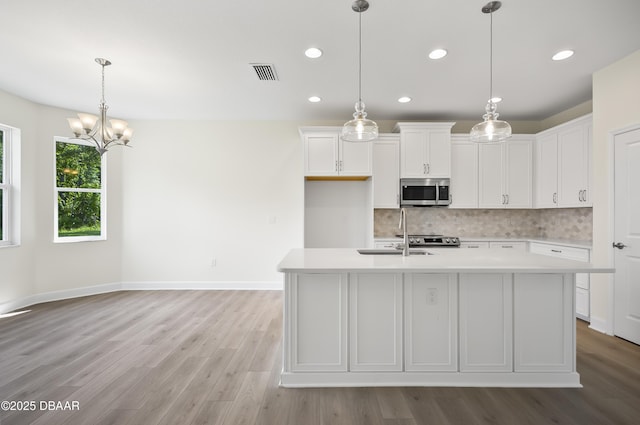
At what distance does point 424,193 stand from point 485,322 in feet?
8.29

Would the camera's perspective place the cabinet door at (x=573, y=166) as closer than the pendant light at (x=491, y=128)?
No

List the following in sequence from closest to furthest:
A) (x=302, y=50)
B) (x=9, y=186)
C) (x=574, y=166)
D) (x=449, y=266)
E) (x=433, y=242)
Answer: (x=449, y=266)
(x=302, y=50)
(x=574, y=166)
(x=9, y=186)
(x=433, y=242)

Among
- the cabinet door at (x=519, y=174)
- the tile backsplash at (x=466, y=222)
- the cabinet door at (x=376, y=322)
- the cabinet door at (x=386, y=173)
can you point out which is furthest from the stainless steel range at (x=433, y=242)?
the cabinet door at (x=376, y=322)

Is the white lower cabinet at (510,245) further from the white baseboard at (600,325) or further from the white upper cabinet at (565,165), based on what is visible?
the white baseboard at (600,325)

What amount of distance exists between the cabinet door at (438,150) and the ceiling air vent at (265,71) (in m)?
2.45

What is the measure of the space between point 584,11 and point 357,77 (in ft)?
6.31

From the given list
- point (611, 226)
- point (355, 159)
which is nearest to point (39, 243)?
point (355, 159)

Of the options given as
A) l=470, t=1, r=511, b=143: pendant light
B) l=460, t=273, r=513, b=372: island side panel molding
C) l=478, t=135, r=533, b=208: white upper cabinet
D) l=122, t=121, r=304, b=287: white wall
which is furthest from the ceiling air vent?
l=478, t=135, r=533, b=208: white upper cabinet

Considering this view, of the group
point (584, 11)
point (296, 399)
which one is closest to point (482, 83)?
point (584, 11)

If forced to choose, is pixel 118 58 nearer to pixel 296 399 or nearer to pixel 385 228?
pixel 296 399

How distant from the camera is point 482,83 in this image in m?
3.46

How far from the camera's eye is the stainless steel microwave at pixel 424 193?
4.42 metres

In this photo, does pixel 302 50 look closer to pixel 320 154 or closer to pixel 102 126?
pixel 320 154

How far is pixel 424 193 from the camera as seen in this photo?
14.5 feet
